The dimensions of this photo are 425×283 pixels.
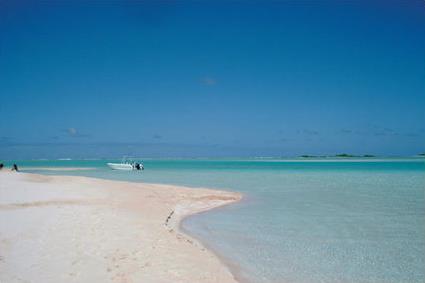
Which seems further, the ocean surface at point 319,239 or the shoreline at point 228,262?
the ocean surface at point 319,239

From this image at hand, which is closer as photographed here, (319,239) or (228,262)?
(228,262)

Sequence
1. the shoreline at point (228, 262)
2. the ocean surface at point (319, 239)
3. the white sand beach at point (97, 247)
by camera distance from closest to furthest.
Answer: the white sand beach at point (97, 247) → the shoreline at point (228, 262) → the ocean surface at point (319, 239)

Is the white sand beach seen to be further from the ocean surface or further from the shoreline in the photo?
the ocean surface

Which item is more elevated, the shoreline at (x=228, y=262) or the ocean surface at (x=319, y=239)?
the ocean surface at (x=319, y=239)

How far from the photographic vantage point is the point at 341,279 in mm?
6750

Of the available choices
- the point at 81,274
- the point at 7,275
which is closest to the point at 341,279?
the point at 81,274

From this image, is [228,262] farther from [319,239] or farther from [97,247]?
[319,239]

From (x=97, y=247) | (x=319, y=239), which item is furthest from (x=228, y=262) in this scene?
(x=319, y=239)

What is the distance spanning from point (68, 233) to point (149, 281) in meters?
3.69

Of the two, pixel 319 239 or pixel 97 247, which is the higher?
pixel 97 247

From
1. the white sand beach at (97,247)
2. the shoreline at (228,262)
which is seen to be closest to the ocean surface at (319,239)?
the shoreline at (228,262)

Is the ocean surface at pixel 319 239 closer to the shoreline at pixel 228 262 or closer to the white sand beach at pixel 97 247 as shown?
the shoreline at pixel 228 262

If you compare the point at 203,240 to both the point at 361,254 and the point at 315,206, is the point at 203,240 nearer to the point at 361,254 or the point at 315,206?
the point at 361,254

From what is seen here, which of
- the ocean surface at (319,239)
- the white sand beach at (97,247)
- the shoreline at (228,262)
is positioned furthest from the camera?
the ocean surface at (319,239)
